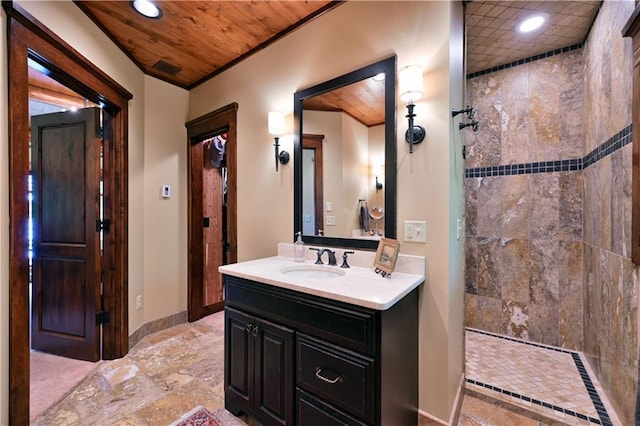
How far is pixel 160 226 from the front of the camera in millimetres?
2914

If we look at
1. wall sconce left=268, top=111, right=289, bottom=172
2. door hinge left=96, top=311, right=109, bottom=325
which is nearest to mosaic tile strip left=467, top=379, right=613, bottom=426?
wall sconce left=268, top=111, right=289, bottom=172

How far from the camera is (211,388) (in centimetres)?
198

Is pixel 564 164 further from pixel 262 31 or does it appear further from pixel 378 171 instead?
pixel 262 31

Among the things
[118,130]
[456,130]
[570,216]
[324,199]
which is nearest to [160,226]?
[118,130]

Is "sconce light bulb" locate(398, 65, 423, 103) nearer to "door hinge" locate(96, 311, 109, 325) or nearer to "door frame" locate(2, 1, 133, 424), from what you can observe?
"door frame" locate(2, 1, 133, 424)

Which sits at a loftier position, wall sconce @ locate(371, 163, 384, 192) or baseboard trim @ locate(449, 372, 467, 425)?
wall sconce @ locate(371, 163, 384, 192)

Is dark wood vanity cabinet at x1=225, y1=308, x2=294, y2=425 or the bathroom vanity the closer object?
the bathroom vanity

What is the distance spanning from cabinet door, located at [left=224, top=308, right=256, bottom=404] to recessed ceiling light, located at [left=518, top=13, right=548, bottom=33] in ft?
9.37

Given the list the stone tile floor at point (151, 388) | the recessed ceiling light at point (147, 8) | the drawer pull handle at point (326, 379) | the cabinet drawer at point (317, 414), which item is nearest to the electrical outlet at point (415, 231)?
the drawer pull handle at point (326, 379)

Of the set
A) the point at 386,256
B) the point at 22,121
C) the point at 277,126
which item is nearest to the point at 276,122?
the point at 277,126

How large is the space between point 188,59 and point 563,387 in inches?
160

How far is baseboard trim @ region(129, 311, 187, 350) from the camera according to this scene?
2.61 m

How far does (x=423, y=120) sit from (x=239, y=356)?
178 cm

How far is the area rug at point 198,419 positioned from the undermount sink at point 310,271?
976 millimetres
